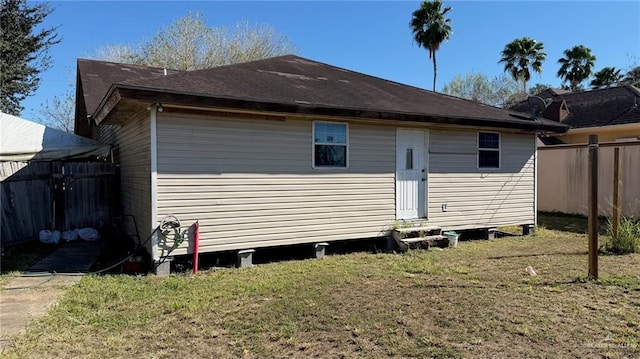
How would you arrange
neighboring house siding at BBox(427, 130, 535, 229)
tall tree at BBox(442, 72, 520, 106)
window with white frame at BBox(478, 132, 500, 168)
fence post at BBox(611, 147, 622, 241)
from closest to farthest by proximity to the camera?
1. fence post at BBox(611, 147, 622, 241)
2. neighboring house siding at BBox(427, 130, 535, 229)
3. window with white frame at BBox(478, 132, 500, 168)
4. tall tree at BBox(442, 72, 520, 106)

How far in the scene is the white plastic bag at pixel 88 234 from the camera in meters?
8.95

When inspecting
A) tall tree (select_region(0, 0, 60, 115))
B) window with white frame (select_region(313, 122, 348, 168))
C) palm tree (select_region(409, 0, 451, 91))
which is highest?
palm tree (select_region(409, 0, 451, 91))

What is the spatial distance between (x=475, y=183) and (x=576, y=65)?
27.6 meters

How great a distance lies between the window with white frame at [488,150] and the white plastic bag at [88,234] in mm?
8593

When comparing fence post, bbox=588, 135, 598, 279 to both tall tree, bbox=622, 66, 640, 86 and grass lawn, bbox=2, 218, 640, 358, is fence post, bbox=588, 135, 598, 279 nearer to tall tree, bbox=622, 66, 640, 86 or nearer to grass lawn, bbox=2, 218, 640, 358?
grass lawn, bbox=2, 218, 640, 358

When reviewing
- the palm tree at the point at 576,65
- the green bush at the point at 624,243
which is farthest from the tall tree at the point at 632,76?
the green bush at the point at 624,243

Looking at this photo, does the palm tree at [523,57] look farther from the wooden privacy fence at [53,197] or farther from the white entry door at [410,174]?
the wooden privacy fence at [53,197]

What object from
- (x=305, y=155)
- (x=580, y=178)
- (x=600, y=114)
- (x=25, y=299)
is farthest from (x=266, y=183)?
(x=600, y=114)

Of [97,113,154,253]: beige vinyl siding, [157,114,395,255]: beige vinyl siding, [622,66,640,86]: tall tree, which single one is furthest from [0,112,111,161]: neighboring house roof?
[622,66,640,86]: tall tree

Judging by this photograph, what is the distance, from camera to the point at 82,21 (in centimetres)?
1128

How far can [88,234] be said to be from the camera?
29.5ft

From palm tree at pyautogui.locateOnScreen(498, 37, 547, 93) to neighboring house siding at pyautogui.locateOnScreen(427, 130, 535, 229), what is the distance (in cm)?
2358

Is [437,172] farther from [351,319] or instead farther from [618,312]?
[351,319]

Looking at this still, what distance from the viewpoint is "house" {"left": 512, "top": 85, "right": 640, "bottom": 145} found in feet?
51.1
